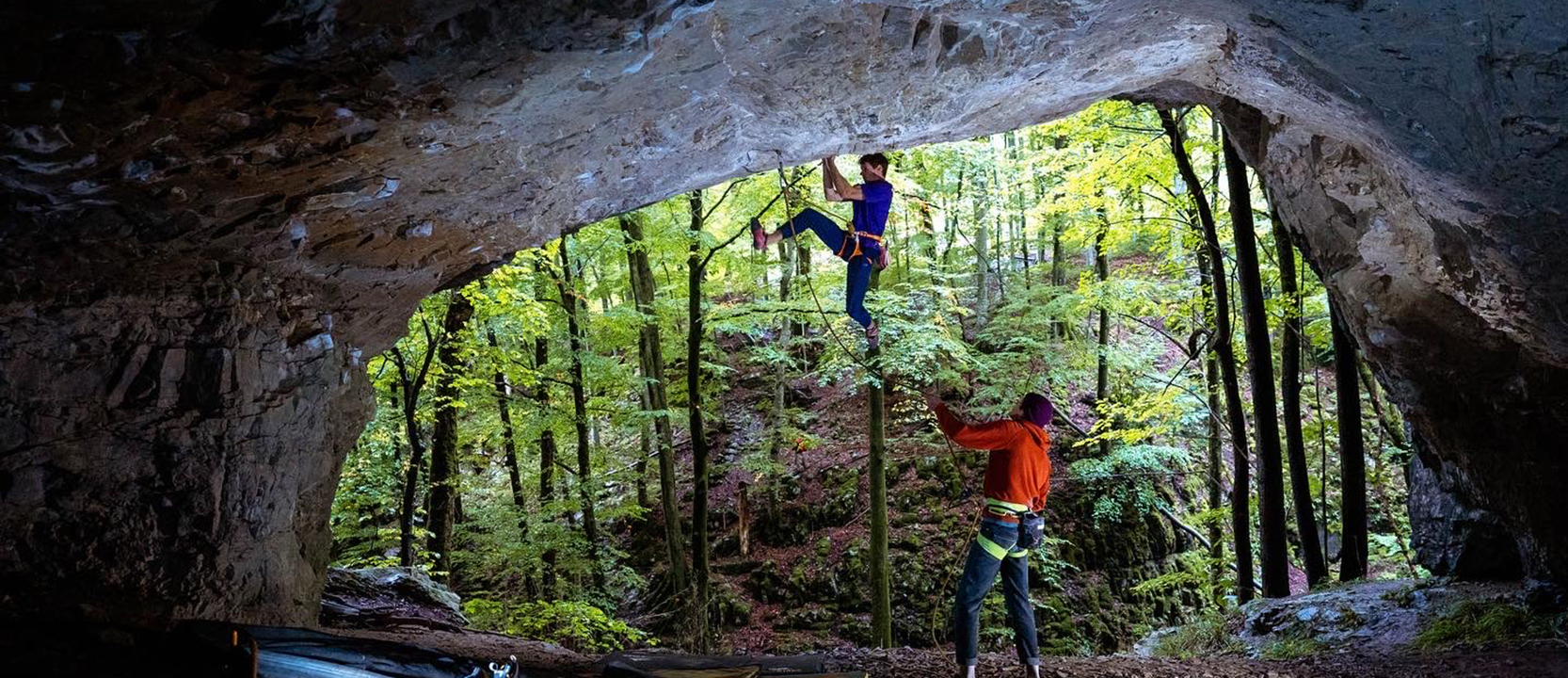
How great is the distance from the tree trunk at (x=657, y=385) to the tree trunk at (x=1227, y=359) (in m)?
7.32

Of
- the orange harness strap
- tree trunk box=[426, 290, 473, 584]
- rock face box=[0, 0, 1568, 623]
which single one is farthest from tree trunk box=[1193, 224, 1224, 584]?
tree trunk box=[426, 290, 473, 584]

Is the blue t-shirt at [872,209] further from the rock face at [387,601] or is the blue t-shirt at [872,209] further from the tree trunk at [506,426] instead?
the tree trunk at [506,426]

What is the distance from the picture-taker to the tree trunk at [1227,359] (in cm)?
949

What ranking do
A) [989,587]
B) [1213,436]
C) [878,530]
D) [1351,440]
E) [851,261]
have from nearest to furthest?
[989,587] < [851,261] < [1351,440] < [878,530] < [1213,436]

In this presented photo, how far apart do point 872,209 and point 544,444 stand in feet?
34.6

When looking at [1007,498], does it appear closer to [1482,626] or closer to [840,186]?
[840,186]

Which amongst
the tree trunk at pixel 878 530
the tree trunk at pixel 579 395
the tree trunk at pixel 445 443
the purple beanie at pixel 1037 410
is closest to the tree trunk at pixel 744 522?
the tree trunk at pixel 579 395

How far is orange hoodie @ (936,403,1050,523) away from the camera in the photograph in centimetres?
514

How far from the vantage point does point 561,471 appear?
16.6 metres

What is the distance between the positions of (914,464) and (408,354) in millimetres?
9722

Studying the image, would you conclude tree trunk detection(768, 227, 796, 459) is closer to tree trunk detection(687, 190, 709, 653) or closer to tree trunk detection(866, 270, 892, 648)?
tree trunk detection(687, 190, 709, 653)

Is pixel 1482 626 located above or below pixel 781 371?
below

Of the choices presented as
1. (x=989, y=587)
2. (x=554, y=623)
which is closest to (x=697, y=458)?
(x=554, y=623)

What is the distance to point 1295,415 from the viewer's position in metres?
9.03
